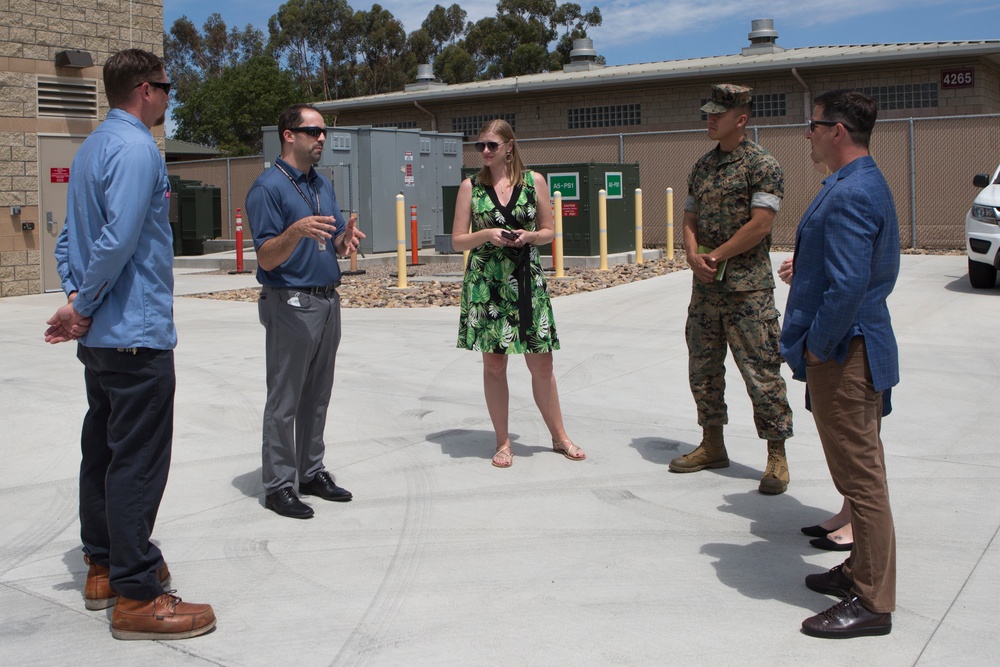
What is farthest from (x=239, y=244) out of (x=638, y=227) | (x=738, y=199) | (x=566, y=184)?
(x=738, y=199)

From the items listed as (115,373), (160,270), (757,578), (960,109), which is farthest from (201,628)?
(960,109)

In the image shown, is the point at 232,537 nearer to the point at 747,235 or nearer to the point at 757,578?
the point at 757,578

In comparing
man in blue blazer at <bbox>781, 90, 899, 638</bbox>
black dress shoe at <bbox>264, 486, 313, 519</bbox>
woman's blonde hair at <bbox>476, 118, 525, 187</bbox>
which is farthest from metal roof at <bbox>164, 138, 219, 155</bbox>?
man in blue blazer at <bbox>781, 90, 899, 638</bbox>

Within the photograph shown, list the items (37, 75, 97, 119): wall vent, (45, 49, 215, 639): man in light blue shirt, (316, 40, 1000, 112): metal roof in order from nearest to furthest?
(45, 49, 215, 639): man in light blue shirt, (37, 75, 97, 119): wall vent, (316, 40, 1000, 112): metal roof

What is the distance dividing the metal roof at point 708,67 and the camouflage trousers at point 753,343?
19.0m

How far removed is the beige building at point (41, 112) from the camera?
14.1 meters

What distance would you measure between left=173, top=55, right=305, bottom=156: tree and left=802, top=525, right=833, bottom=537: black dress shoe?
51906 millimetres

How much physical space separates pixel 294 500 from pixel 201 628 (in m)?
1.29

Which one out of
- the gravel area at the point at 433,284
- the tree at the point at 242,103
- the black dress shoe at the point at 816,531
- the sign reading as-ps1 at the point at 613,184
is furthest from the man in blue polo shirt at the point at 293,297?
the tree at the point at 242,103

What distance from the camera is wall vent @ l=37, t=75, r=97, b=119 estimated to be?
14.5 m

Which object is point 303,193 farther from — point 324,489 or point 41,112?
point 41,112

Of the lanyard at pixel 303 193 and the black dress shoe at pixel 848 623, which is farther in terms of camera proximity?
the lanyard at pixel 303 193

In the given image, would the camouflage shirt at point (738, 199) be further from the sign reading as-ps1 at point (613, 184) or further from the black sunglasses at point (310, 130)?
the sign reading as-ps1 at point (613, 184)

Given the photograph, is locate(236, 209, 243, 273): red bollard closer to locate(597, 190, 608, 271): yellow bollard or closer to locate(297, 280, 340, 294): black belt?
locate(597, 190, 608, 271): yellow bollard
